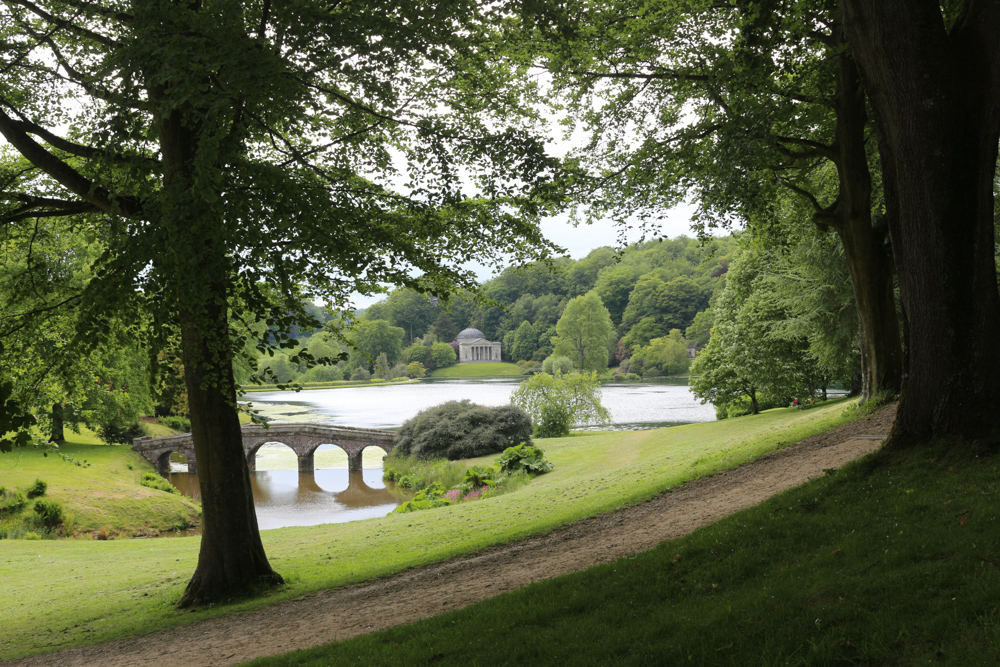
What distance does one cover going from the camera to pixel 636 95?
1153 cm

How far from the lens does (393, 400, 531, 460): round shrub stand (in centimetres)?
2744

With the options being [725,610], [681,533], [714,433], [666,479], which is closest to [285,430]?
[714,433]

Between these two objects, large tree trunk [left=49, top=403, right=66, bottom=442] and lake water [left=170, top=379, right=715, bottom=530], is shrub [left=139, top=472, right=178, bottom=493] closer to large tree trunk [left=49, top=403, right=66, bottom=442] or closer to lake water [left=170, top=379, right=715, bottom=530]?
lake water [left=170, top=379, right=715, bottom=530]

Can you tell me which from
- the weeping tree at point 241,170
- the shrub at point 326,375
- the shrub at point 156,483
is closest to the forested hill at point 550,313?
the shrub at point 326,375

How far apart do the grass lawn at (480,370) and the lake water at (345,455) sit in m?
22.8

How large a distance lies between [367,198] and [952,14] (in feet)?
29.7

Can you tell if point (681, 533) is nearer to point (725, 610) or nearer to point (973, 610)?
point (725, 610)

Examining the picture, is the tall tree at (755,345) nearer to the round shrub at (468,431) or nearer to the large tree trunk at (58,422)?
the round shrub at (468,431)

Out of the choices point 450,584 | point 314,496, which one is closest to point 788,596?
point 450,584

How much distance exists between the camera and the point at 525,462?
21.0m

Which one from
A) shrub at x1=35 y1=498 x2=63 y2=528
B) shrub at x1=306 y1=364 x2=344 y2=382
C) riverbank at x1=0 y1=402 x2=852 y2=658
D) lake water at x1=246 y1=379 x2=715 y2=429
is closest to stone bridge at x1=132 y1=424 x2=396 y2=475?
lake water at x1=246 y1=379 x2=715 y2=429

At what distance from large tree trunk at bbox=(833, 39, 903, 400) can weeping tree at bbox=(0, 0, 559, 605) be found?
535 cm

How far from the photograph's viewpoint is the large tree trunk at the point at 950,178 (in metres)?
5.94

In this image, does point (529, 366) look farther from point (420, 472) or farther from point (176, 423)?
point (420, 472)
